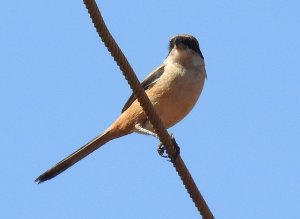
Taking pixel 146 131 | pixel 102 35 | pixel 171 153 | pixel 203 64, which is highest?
pixel 203 64

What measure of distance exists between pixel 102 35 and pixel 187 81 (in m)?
3.39

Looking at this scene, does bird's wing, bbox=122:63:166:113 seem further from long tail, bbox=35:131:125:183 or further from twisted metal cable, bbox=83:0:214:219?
twisted metal cable, bbox=83:0:214:219

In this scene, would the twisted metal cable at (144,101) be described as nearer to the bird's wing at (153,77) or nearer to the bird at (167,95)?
the bird at (167,95)

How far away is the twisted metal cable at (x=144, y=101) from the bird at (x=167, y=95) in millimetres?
1974

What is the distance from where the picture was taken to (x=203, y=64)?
8.38 m

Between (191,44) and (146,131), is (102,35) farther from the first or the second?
(191,44)

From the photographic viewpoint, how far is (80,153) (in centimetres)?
841

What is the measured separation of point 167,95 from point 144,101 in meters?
2.58

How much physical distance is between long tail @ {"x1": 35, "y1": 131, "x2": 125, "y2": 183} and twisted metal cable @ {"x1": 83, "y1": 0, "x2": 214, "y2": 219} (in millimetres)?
2681

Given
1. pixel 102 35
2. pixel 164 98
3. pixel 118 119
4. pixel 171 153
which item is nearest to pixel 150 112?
pixel 171 153

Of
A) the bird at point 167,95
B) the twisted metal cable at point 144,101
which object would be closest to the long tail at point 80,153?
the bird at point 167,95

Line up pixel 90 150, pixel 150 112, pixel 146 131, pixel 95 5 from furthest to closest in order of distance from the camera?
pixel 90 150 < pixel 146 131 < pixel 150 112 < pixel 95 5

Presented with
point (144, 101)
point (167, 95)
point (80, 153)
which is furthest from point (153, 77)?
point (144, 101)

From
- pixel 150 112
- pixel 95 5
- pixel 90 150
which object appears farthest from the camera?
pixel 90 150
